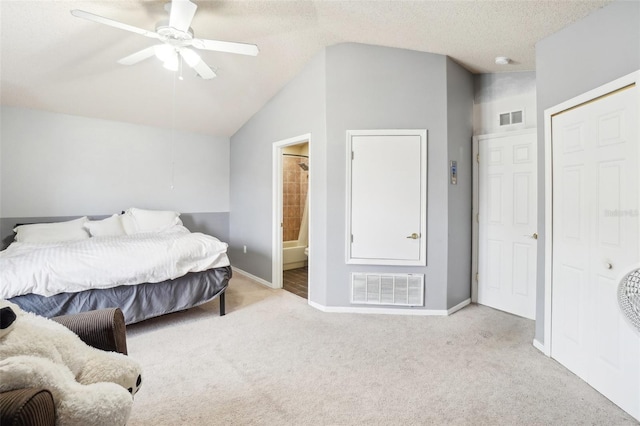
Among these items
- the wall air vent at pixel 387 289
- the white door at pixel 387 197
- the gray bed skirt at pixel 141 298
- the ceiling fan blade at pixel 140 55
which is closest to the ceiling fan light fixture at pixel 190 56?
the ceiling fan blade at pixel 140 55

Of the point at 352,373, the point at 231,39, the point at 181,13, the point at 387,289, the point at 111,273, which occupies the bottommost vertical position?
the point at 352,373

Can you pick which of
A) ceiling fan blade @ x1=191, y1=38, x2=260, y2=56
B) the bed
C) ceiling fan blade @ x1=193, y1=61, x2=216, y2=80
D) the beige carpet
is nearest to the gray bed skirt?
the bed

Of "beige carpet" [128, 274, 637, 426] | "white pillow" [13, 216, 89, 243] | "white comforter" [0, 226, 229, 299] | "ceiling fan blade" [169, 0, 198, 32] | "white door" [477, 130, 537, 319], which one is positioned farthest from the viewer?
"white pillow" [13, 216, 89, 243]

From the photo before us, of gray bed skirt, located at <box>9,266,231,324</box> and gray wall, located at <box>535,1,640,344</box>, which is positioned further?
gray bed skirt, located at <box>9,266,231,324</box>

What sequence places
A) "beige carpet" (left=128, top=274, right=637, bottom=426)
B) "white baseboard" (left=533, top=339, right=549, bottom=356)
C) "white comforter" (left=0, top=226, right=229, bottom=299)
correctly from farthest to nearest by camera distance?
"white baseboard" (left=533, top=339, right=549, bottom=356) → "white comforter" (left=0, top=226, right=229, bottom=299) → "beige carpet" (left=128, top=274, right=637, bottom=426)

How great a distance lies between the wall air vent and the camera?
3.31m

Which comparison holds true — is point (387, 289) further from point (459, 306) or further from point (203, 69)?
point (203, 69)

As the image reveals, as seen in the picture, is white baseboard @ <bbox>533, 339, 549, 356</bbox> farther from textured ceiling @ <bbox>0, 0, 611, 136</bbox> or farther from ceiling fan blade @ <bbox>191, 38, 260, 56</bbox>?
ceiling fan blade @ <bbox>191, 38, 260, 56</bbox>

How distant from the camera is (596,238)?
2.06m

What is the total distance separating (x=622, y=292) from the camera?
125cm

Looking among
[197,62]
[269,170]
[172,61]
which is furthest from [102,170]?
[197,62]

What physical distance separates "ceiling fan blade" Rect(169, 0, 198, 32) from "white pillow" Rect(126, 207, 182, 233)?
9.18 ft

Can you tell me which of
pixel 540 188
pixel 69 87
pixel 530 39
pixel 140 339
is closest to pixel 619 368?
pixel 540 188

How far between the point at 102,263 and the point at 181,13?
1.99 meters
